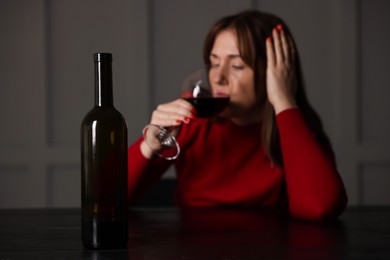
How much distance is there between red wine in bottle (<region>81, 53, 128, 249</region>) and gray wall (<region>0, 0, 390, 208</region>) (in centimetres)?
223

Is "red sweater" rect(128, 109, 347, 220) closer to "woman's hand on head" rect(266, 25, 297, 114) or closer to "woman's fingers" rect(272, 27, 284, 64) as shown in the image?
"woman's hand on head" rect(266, 25, 297, 114)

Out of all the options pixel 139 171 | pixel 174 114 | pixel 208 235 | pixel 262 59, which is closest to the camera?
pixel 208 235

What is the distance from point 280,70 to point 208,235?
0.80 meters

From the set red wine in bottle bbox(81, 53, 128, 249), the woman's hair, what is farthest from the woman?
red wine in bottle bbox(81, 53, 128, 249)

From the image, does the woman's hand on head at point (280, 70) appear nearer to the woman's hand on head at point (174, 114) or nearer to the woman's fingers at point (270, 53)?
the woman's fingers at point (270, 53)

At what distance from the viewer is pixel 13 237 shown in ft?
3.58

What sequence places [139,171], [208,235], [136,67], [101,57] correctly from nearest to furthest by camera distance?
1. [101,57]
2. [208,235]
3. [139,171]
4. [136,67]

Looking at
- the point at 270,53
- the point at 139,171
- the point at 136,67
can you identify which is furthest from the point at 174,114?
the point at 136,67

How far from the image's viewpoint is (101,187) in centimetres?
94

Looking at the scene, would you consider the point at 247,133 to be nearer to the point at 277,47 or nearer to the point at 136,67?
the point at 277,47

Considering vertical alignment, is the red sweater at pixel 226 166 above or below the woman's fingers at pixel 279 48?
below

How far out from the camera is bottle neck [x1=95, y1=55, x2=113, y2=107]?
896 millimetres

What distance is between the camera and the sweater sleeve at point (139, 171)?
1.70m

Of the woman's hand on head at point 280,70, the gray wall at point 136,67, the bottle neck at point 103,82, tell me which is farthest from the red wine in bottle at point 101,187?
the gray wall at point 136,67
